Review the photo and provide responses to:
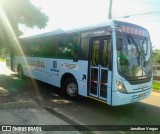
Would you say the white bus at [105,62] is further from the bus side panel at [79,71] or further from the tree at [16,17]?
the tree at [16,17]

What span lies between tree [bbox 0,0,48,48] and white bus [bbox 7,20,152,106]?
721cm

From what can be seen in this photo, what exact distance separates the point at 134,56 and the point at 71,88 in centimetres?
316

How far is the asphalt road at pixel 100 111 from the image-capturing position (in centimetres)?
700

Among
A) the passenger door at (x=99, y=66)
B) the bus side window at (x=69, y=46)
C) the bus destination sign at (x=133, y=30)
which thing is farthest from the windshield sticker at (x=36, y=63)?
the bus destination sign at (x=133, y=30)

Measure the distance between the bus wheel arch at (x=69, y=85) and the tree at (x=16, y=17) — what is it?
8.66m

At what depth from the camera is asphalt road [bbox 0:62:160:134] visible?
700 cm

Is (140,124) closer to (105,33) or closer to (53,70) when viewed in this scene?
(105,33)

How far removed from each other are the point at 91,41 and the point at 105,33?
825mm

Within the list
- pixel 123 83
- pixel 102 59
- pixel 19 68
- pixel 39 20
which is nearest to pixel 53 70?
pixel 102 59

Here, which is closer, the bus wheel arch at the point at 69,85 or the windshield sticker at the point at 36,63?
the bus wheel arch at the point at 69,85

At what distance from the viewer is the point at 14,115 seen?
6379 millimetres

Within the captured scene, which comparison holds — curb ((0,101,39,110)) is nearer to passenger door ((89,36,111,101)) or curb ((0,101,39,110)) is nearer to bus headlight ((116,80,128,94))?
passenger door ((89,36,111,101))

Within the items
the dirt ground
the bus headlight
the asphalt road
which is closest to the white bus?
the bus headlight

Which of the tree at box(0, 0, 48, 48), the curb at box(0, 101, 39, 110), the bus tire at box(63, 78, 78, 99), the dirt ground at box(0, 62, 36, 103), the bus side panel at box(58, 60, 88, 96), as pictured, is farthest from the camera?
the tree at box(0, 0, 48, 48)
